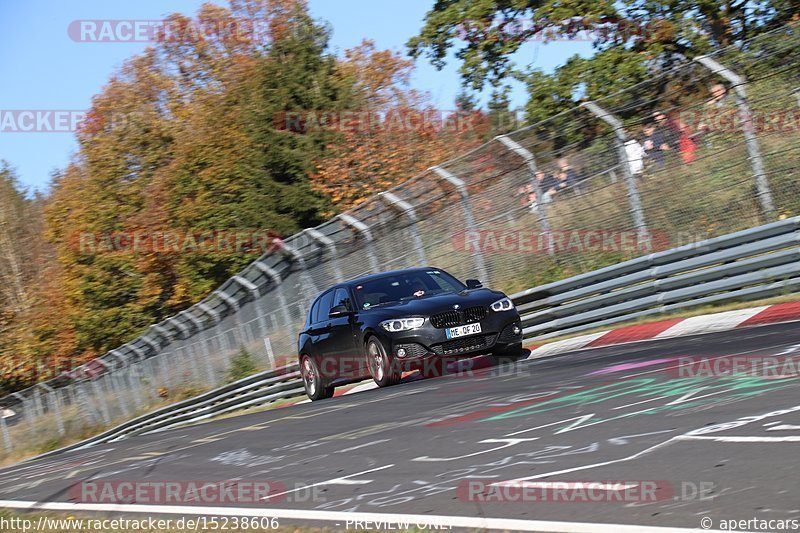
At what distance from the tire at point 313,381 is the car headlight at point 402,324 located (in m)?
2.75

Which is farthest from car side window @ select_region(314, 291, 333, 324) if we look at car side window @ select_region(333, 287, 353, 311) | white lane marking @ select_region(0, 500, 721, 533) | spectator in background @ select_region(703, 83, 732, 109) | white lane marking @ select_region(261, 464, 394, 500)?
white lane marking @ select_region(261, 464, 394, 500)

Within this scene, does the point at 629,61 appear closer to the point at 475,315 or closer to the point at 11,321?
the point at 475,315

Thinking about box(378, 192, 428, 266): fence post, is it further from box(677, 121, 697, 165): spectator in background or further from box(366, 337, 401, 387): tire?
box(677, 121, 697, 165): spectator in background

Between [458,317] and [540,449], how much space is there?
6.74 m

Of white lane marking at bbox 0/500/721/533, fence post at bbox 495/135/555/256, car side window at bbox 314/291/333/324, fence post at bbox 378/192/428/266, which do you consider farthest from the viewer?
fence post at bbox 378/192/428/266

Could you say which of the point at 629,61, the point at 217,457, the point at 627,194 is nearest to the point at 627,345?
the point at 627,194

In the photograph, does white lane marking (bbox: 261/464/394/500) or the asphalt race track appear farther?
white lane marking (bbox: 261/464/394/500)

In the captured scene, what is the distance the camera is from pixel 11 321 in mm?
69875

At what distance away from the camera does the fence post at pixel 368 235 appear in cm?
2016

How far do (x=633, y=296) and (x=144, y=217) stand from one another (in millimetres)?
41132

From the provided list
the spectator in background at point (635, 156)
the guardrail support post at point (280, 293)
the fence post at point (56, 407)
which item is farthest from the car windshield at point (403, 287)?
the fence post at point (56, 407)

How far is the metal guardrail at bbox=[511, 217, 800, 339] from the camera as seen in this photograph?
41.9ft

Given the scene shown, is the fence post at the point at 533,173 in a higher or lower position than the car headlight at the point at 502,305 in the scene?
higher

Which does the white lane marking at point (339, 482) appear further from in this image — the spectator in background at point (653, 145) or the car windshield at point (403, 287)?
the spectator in background at point (653, 145)
